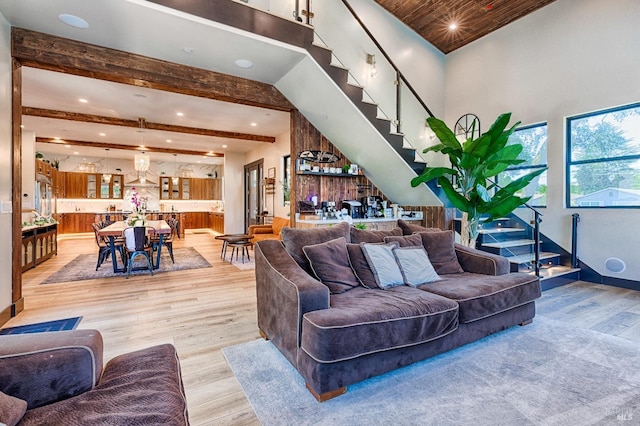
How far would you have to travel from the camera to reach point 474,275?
3.22 metres

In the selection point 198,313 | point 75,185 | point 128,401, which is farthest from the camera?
point 75,185

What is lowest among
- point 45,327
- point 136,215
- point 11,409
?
point 45,327

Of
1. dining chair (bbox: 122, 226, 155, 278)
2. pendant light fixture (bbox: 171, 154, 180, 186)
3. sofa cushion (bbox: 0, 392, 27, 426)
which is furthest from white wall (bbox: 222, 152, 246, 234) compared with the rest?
sofa cushion (bbox: 0, 392, 27, 426)

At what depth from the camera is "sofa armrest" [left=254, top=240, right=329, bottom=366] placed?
82.9 inches

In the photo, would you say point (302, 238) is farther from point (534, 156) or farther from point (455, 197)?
point (534, 156)

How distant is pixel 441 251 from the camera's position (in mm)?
3428

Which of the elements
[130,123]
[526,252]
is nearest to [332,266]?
[526,252]

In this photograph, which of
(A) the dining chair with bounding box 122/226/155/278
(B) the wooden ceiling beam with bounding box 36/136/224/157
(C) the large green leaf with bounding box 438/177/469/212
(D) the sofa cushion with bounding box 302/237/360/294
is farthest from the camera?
(B) the wooden ceiling beam with bounding box 36/136/224/157

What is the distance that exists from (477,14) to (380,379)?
6.92 metres

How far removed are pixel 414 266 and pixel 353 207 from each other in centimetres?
340

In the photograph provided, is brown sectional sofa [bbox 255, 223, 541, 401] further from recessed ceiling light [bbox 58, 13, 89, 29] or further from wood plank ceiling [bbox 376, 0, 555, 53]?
wood plank ceiling [bbox 376, 0, 555, 53]

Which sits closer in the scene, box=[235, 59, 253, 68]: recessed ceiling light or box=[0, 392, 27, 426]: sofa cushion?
box=[0, 392, 27, 426]: sofa cushion

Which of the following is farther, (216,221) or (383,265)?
(216,221)

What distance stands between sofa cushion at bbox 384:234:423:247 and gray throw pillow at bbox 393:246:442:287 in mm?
106
